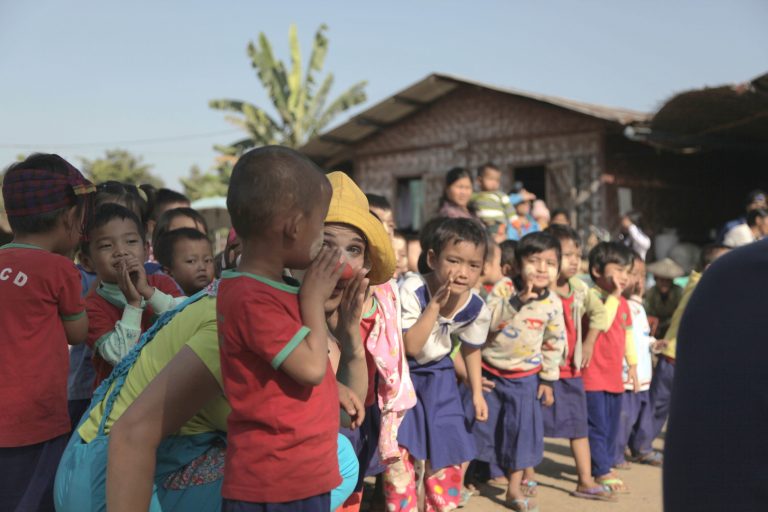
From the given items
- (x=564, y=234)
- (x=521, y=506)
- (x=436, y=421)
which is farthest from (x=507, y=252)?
(x=436, y=421)

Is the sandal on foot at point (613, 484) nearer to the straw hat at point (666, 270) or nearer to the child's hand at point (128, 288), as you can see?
the straw hat at point (666, 270)

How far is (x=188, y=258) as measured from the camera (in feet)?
12.8

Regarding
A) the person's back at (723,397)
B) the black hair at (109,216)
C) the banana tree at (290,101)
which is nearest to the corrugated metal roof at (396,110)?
the banana tree at (290,101)

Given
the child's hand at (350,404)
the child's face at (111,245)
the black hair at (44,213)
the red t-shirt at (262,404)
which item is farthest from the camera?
the child's face at (111,245)

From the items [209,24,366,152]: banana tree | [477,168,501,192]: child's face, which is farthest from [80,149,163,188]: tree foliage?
[477,168,501,192]: child's face

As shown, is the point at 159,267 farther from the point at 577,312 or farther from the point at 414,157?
the point at 414,157

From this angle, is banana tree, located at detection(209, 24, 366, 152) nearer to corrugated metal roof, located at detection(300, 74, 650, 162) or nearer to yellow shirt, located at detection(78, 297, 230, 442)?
corrugated metal roof, located at detection(300, 74, 650, 162)

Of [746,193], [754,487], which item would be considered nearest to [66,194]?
[754,487]

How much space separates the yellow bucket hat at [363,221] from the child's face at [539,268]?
239 cm

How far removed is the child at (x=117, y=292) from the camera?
10.3 ft

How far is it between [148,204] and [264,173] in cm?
374

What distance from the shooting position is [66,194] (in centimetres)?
300

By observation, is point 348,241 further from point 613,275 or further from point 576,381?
point 613,275

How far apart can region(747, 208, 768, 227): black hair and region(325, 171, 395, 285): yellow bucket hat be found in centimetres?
855
